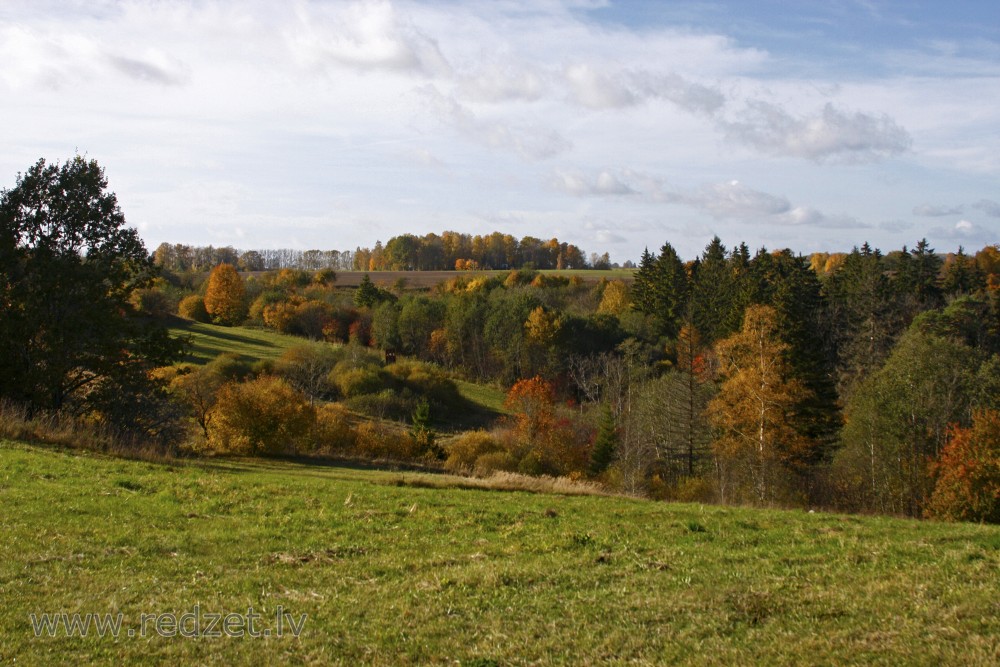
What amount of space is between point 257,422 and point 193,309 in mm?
77402

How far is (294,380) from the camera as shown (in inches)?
2773

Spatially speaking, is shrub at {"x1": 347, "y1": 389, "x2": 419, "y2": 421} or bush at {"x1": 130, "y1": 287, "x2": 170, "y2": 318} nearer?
shrub at {"x1": 347, "y1": 389, "x2": 419, "y2": 421}

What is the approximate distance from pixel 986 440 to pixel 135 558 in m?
39.4

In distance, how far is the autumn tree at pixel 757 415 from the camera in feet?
123

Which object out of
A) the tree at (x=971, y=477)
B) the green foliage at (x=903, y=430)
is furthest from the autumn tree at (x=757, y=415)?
the tree at (x=971, y=477)


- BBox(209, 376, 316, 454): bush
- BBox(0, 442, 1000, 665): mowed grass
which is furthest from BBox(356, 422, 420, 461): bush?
BBox(0, 442, 1000, 665): mowed grass

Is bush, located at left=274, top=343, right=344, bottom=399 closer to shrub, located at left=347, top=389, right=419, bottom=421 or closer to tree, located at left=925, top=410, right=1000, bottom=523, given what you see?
shrub, located at left=347, top=389, right=419, bottom=421

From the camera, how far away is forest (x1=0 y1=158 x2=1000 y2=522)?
2739cm

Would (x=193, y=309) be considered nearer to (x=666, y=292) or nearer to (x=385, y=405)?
(x=385, y=405)

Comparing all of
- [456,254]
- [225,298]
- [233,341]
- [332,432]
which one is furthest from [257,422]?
[456,254]

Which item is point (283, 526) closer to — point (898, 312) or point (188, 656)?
point (188, 656)

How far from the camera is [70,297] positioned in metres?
27.0

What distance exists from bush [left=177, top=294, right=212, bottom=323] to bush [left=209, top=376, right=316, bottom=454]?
73637 mm

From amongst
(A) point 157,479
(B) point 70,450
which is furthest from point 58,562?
(B) point 70,450
